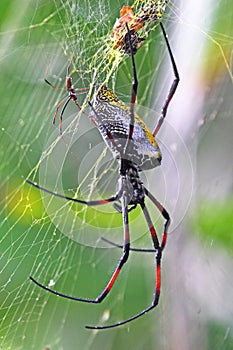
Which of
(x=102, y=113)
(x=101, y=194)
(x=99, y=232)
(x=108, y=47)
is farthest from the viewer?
(x=99, y=232)

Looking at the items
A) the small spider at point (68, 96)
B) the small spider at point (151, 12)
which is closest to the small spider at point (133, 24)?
the small spider at point (151, 12)

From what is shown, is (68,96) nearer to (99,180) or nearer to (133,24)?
(133,24)

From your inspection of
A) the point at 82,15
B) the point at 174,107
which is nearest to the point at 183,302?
the point at 174,107

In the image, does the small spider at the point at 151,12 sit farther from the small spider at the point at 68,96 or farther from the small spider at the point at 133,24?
the small spider at the point at 68,96

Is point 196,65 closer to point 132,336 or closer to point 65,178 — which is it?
point 65,178

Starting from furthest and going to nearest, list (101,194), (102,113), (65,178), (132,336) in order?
(132,336) < (101,194) < (65,178) < (102,113)

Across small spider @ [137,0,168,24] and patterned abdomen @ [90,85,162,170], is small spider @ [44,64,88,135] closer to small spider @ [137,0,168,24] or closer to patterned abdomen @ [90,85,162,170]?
patterned abdomen @ [90,85,162,170]
